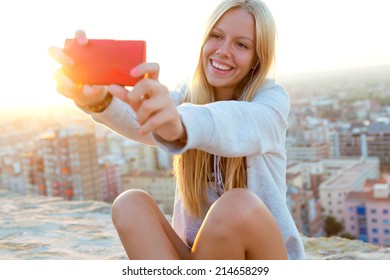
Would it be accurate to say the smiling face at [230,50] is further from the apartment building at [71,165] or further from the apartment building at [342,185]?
the apartment building at [71,165]

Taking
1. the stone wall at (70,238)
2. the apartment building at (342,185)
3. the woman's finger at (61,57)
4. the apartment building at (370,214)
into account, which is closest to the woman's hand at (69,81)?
the woman's finger at (61,57)

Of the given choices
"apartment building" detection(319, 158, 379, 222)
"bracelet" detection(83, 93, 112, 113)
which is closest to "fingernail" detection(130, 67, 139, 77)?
"bracelet" detection(83, 93, 112, 113)

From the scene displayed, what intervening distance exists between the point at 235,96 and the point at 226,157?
0.45ft

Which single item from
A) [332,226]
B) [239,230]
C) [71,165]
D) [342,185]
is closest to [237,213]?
[239,230]

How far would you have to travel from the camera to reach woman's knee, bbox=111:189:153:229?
955mm

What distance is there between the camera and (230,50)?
99 cm

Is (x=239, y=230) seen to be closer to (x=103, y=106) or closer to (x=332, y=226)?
(x=103, y=106)

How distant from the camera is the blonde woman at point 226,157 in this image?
800mm

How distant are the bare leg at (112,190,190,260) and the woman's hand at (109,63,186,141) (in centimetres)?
31

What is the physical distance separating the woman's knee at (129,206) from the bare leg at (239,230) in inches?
5.4

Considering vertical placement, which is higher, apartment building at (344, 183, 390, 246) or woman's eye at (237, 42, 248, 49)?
woman's eye at (237, 42, 248, 49)

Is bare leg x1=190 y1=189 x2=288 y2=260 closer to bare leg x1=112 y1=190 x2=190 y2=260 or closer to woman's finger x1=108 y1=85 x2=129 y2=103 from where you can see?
bare leg x1=112 y1=190 x2=190 y2=260

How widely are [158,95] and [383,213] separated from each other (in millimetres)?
19881
